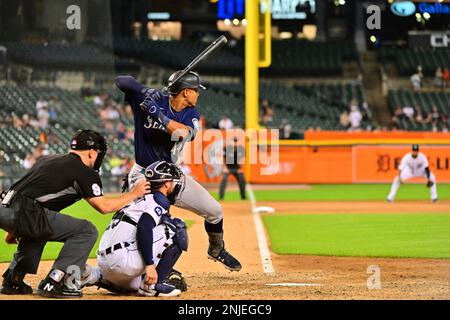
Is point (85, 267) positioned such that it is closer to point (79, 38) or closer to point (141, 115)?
point (141, 115)

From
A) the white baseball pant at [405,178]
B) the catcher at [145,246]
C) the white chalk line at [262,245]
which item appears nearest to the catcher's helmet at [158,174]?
the catcher at [145,246]

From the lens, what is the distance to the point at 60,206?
26.8ft

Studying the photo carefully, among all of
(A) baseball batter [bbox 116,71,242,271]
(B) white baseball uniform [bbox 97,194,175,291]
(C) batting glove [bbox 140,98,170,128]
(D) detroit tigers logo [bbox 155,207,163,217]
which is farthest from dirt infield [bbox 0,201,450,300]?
(C) batting glove [bbox 140,98,170,128]

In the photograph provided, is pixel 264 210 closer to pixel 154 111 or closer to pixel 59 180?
pixel 154 111

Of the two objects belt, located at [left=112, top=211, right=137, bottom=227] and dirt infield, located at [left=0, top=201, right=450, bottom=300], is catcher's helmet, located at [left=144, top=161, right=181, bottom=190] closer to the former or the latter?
belt, located at [left=112, top=211, right=137, bottom=227]

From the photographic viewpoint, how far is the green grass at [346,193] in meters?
24.3

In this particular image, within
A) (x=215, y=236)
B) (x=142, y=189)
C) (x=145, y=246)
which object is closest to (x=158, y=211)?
(x=142, y=189)

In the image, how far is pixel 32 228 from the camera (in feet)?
26.1

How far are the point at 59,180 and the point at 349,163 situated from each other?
74.0ft

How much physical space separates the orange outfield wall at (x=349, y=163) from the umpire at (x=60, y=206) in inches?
837

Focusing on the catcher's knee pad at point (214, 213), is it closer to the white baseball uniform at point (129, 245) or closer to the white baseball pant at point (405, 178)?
the white baseball uniform at point (129, 245)
